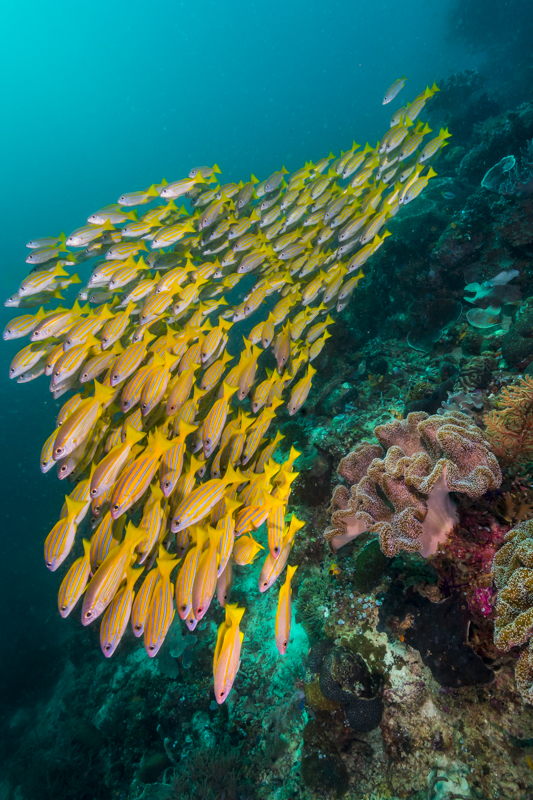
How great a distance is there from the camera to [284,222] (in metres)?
7.04

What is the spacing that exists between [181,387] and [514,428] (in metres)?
3.43

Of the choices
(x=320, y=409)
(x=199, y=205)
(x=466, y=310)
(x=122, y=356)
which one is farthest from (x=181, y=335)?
(x=466, y=310)

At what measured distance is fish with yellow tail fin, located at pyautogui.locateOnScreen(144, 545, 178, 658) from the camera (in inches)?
108

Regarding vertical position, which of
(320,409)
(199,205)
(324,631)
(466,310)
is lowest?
(324,631)

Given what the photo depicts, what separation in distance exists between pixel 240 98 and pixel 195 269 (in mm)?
196780

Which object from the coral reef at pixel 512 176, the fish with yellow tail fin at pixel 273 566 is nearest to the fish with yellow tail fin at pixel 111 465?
the fish with yellow tail fin at pixel 273 566

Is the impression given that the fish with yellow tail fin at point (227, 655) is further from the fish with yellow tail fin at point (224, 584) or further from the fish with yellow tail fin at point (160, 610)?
the fish with yellow tail fin at point (224, 584)

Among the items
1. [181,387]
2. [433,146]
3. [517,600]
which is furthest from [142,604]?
[433,146]

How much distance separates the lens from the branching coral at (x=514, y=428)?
3117 mm

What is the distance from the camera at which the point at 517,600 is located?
6.59ft

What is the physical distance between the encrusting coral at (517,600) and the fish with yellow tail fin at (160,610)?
86.5 inches

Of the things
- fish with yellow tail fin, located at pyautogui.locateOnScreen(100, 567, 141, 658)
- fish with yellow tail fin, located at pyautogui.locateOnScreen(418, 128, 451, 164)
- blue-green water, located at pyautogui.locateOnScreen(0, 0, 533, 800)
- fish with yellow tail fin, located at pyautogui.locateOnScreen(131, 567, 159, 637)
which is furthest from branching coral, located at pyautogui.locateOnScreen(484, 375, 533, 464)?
blue-green water, located at pyautogui.locateOnScreen(0, 0, 533, 800)

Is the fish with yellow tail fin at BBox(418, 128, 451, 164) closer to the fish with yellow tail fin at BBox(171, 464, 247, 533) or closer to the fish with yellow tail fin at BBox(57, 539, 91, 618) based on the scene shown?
the fish with yellow tail fin at BBox(171, 464, 247, 533)

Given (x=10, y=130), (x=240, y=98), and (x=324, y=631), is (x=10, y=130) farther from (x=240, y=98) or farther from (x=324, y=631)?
(x=324, y=631)
